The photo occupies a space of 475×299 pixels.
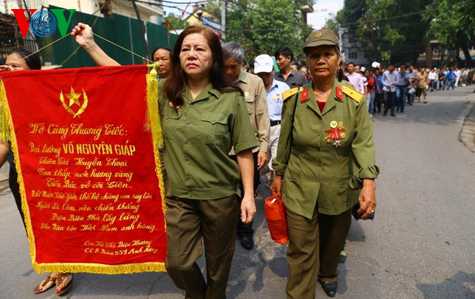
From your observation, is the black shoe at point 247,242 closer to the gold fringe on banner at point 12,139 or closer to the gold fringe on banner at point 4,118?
the gold fringe on banner at point 12,139

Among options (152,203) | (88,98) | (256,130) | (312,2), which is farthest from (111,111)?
(312,2)

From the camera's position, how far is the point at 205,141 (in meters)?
2.09

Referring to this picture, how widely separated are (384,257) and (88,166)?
2530 mm

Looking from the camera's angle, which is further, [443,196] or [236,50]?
[443,196]

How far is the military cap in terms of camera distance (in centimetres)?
223

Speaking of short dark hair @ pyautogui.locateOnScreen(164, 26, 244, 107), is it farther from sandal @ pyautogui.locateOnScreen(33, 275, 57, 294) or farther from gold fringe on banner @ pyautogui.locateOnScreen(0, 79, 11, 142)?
sandal @ pyautogui.locateOnScreen(33, 275, 57, 294)

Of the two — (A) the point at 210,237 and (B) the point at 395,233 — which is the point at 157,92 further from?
(B) the point at 395,233

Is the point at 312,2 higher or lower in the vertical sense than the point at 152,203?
higher

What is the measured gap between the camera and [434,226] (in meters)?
→ 3.78

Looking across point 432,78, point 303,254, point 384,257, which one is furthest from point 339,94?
point 432,78

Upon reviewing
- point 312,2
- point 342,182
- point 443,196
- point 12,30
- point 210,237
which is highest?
point 312,2

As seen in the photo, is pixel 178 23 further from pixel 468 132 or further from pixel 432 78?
pixel 468 132

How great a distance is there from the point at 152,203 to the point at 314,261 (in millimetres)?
1143

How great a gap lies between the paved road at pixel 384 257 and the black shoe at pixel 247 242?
7 cm
